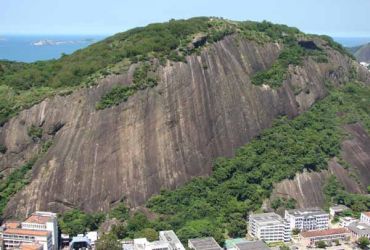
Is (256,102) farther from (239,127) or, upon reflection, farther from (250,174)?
(250,174)

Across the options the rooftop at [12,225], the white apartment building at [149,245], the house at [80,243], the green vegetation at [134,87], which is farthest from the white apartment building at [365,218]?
the rooftop at [12,225]

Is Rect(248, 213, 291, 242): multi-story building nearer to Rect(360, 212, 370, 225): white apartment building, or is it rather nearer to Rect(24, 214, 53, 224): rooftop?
Rect(360, 212, 370, 225): white apartment building

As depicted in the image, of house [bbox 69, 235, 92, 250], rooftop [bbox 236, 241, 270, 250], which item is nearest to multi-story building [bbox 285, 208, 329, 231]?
rooftop [bbox 236, 241, 270, 250]

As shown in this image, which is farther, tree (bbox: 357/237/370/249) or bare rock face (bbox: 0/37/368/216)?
bare rock face (bbox: 0/37/368/216)

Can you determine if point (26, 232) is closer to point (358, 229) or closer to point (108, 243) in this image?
point (108, 243)

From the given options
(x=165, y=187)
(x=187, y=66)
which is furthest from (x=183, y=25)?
(x=165, y=187)

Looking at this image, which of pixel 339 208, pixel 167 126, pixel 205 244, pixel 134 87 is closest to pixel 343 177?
pixel 339 208
